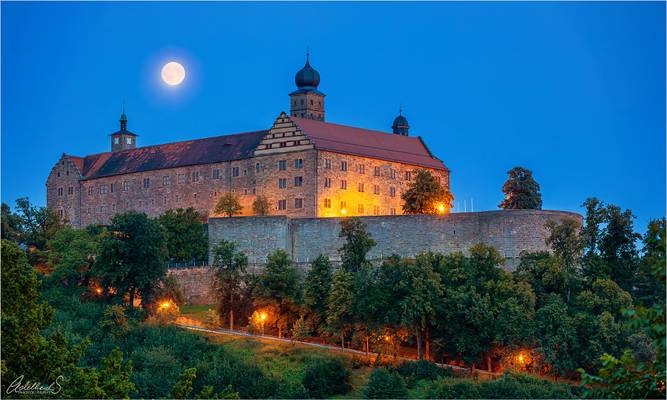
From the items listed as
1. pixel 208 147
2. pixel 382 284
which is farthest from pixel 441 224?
pixel 208 147

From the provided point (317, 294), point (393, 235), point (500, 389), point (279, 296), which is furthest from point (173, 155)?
point (500, 389)

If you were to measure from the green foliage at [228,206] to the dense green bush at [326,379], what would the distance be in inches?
963

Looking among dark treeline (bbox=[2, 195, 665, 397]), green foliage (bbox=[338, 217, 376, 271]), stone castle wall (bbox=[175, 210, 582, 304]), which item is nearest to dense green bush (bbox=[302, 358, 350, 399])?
dark treeline (bbox=[2, 195, 665, 397])

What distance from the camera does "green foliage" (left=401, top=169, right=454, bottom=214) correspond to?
80.2 m

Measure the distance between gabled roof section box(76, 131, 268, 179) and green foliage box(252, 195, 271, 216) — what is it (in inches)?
184

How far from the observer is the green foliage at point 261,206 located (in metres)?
81.4

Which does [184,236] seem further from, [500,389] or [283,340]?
[500,389]

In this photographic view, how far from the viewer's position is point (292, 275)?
6662 centimetres

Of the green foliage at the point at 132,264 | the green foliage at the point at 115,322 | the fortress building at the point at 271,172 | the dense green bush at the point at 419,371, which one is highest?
the fortress building at the point at 271,172

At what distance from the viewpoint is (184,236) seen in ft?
251

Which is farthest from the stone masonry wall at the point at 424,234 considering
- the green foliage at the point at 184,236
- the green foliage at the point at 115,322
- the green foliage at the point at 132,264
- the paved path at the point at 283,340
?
the green foliage at the point at 115,322

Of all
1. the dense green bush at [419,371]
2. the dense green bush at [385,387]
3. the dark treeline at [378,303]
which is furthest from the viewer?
the dark treeline at [378,303]

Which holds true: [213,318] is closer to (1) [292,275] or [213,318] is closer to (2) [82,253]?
(1) [292,275]

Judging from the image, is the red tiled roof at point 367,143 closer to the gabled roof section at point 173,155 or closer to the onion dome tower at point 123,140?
the gabled roof section at point 173,155
